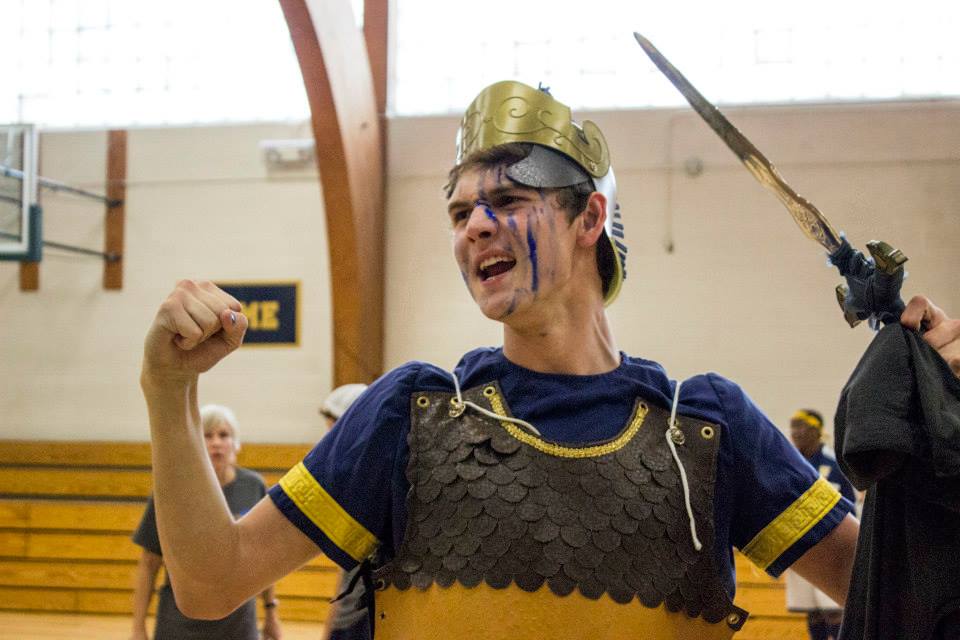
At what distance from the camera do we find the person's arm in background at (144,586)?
3.83 meters

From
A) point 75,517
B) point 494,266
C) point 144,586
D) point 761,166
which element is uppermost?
point 761,166

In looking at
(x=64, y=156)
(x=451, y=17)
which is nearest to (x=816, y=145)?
(x=451, y=17)

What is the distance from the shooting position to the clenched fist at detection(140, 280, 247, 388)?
131cm

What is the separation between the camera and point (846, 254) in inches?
58.2

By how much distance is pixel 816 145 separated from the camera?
7.58 meters

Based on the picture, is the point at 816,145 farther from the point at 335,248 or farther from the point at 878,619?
the point at 878,619

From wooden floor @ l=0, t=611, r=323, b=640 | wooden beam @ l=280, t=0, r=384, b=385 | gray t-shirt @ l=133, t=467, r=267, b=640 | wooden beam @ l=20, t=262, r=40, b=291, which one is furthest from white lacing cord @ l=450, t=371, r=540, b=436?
wooden beam @ l=20, t=262, r=40, b=291

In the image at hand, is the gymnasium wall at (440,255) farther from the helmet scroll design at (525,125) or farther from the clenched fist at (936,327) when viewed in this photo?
the clenched fist at (936,327)

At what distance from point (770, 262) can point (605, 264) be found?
617 cm

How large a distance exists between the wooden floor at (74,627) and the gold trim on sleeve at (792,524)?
6015mm

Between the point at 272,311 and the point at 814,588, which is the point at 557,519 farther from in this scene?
the point at 272,311

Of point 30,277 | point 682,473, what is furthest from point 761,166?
point 30,277

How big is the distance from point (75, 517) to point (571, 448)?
7599mm

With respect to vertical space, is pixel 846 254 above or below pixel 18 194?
below
